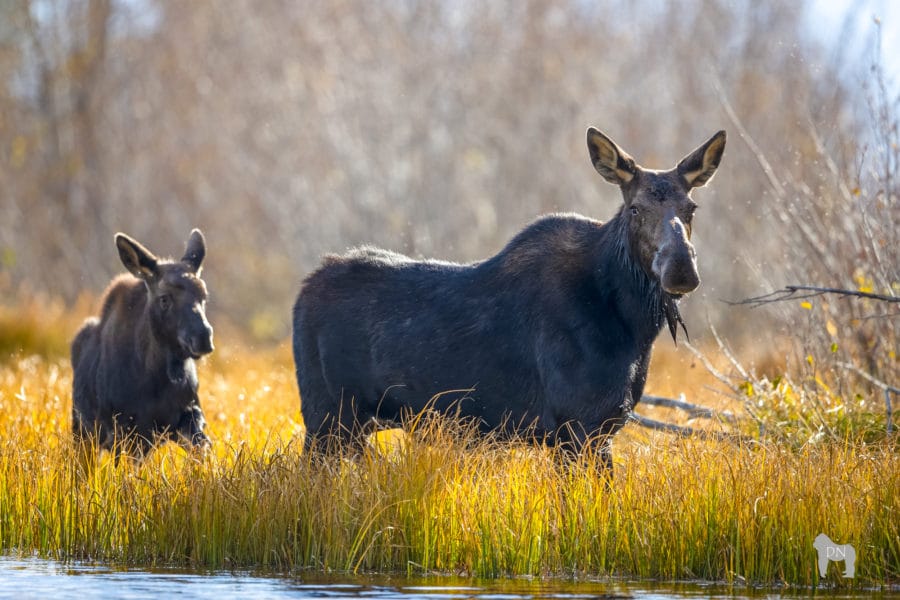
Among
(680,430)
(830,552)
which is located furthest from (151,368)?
(830,552)

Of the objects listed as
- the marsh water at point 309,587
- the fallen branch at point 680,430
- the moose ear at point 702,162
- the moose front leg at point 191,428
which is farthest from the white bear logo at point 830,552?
the moose front leg at point 191,428

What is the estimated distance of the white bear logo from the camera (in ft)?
23.6

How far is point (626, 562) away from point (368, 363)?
2.31 m

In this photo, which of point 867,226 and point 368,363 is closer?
point 368,363

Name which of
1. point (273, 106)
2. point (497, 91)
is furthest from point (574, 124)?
point (273, 106)

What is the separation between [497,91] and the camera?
3139 centimetres

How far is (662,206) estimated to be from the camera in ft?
25.8

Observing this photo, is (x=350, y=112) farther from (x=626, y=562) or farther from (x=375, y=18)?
(x=626, y=562)

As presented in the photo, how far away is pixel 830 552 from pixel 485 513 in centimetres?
193

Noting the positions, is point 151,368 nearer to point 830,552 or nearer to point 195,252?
point 195,252

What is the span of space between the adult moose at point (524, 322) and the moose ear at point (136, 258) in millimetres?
1775

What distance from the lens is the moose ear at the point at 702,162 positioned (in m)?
8.20

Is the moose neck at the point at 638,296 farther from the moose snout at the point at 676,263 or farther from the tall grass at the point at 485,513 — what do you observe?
the tall grass at the point at 485,513

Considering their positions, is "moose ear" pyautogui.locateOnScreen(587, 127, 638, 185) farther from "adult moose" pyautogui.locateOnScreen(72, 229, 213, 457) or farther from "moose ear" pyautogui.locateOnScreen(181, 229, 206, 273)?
"moose ear" pyautogui.locateOnScreen(181, 229, 206, 273)
